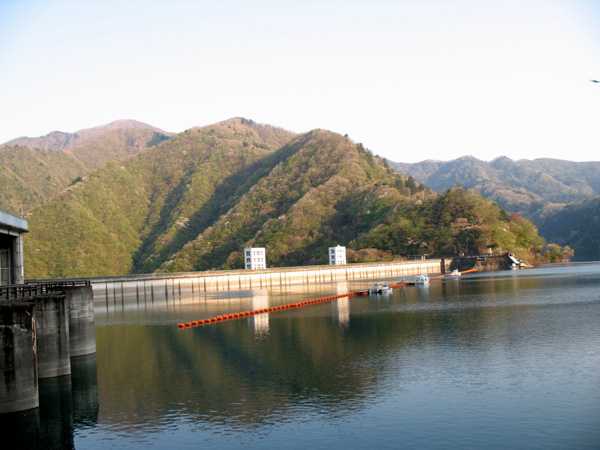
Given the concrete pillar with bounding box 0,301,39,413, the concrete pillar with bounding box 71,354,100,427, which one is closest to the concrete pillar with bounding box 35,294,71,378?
the concrete pillar with bounding box 71,354,100,427

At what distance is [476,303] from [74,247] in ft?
493

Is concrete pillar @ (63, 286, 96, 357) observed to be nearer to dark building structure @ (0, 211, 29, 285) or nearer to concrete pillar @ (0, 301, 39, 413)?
dark building structure @ (0, 211, 29, 285)

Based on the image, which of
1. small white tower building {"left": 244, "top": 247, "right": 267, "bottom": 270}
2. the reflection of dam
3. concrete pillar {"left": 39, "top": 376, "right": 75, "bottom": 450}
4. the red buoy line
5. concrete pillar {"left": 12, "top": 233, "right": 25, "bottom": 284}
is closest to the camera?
concrete pillar {"left": 39, "top": 376, "right": 75, "bottom": 450}

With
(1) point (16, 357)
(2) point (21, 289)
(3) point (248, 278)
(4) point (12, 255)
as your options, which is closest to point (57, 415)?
(1) point (16, 357)

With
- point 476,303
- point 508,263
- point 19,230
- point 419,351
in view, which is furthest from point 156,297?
point 508,263

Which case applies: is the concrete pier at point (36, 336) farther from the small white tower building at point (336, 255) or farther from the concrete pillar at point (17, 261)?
the small white tower building at point (336, 255)

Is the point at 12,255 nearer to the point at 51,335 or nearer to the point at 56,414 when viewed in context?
the point at 51,335

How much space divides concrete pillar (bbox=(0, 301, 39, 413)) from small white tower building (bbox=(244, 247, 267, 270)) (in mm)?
148552

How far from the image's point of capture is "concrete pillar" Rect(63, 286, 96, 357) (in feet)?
140

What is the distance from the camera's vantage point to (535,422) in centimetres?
2498

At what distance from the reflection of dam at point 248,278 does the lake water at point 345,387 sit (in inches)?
2106

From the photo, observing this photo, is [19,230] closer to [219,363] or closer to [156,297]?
[219,363]

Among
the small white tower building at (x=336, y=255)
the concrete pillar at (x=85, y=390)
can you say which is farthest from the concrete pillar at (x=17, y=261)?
the small white tower building at (x=336, y=255)

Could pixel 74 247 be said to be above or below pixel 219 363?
above
